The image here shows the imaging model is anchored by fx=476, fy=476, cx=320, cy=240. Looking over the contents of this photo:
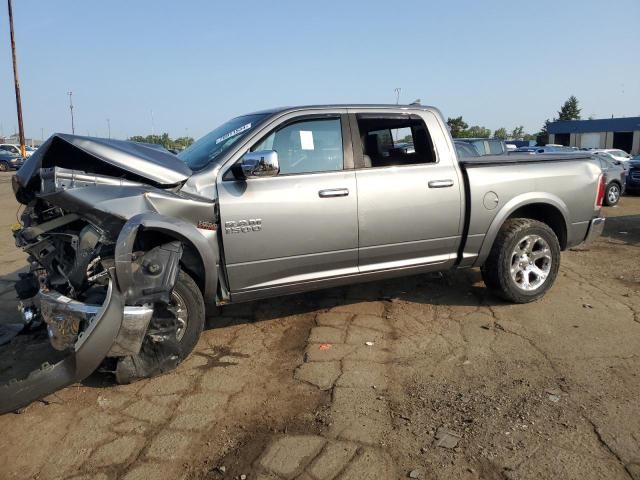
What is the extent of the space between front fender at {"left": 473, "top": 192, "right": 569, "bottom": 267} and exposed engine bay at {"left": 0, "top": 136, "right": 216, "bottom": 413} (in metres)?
2.60

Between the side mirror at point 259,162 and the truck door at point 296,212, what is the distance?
0.15 meters

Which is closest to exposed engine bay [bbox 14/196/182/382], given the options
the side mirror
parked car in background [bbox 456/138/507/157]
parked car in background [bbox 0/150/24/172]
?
the side mirror

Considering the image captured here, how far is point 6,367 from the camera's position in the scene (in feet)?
11.6

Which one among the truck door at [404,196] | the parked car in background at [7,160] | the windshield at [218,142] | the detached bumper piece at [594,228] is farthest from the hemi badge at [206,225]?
the parked car in background at [7,160]

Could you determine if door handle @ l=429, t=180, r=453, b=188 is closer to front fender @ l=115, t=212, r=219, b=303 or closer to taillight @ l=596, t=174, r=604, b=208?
taillight @ l=596, t=174, r=604, b=208

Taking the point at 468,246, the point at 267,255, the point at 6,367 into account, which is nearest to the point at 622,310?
the point at 468,246

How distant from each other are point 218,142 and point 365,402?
2.47m

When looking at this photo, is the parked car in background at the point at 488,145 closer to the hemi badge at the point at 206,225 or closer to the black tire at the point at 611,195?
the black tire at the point at 611,195

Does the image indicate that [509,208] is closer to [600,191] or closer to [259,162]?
[600,191]

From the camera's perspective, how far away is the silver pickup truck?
3076 mm

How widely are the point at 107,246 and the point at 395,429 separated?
218cm

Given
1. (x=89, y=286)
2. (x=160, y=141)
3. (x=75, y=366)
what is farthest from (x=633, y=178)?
(x=160, y=141)

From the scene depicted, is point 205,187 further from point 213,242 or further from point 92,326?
point 92,326

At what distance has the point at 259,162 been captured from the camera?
11.3 feet
